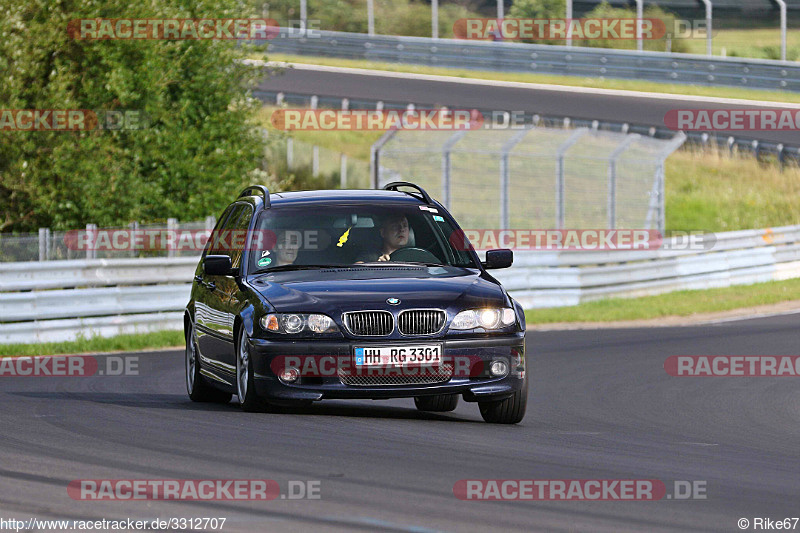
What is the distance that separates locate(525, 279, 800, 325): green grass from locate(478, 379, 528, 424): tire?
38.6ft

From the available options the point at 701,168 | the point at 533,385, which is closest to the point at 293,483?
the point at 533,385

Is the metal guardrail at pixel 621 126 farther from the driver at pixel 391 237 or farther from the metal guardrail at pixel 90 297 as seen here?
the driver at pixel 391 237

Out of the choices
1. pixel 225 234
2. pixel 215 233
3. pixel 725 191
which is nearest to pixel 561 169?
pixel 725 191

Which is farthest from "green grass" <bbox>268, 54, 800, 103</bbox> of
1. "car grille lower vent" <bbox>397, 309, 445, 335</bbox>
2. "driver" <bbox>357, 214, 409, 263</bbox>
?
"car grille lower vent" <bbox>397, 309, 445, 335</bbox>

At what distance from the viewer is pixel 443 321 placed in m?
9.91

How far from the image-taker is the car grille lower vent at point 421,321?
9898 mm

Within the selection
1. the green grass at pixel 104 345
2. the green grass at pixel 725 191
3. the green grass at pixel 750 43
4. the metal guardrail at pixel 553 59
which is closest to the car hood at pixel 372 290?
the green grass at pixel 104 345

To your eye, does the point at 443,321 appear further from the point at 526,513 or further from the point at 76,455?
the point at 526,513

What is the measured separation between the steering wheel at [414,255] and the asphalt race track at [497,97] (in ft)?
86.8

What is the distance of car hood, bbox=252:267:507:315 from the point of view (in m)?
9.93

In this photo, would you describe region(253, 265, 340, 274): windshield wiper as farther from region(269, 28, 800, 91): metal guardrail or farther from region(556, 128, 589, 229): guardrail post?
region(269, 28, 800, 91): metal guardrail

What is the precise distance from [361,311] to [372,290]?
0.24 m

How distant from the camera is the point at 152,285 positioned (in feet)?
68.7

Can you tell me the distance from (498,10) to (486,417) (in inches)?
1416
